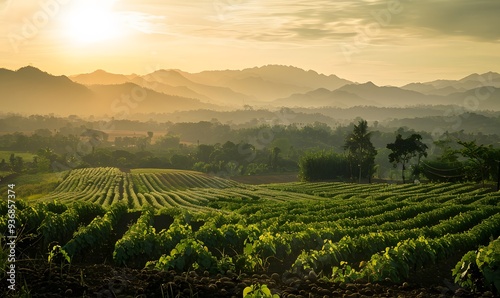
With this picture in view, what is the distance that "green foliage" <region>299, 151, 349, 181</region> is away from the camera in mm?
126062

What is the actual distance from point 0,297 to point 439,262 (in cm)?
1382

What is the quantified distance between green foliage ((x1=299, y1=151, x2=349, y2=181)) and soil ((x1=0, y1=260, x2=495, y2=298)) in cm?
11373

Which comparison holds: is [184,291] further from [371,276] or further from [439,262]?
[439,262]

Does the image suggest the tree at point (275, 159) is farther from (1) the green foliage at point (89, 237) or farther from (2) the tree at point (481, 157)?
(1) the green foliage at point (89, 237)

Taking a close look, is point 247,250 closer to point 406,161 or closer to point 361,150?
point 406,161

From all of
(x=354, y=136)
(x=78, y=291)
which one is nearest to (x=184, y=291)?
(x=78, y=291)

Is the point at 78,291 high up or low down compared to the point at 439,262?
up

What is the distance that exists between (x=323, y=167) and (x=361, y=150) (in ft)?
A: 49.9

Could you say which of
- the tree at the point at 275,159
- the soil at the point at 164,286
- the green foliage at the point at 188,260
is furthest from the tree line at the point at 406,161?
the green foliage at the point at 188,260

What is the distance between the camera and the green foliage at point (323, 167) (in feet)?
414

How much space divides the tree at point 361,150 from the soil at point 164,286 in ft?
326

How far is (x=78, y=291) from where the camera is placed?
415 inches

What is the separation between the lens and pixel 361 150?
11338cm

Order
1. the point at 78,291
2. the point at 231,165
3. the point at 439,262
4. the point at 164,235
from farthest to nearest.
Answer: the point at 231,165 → the point at 439,262 → the point at 164,235 → the point at 78,291
